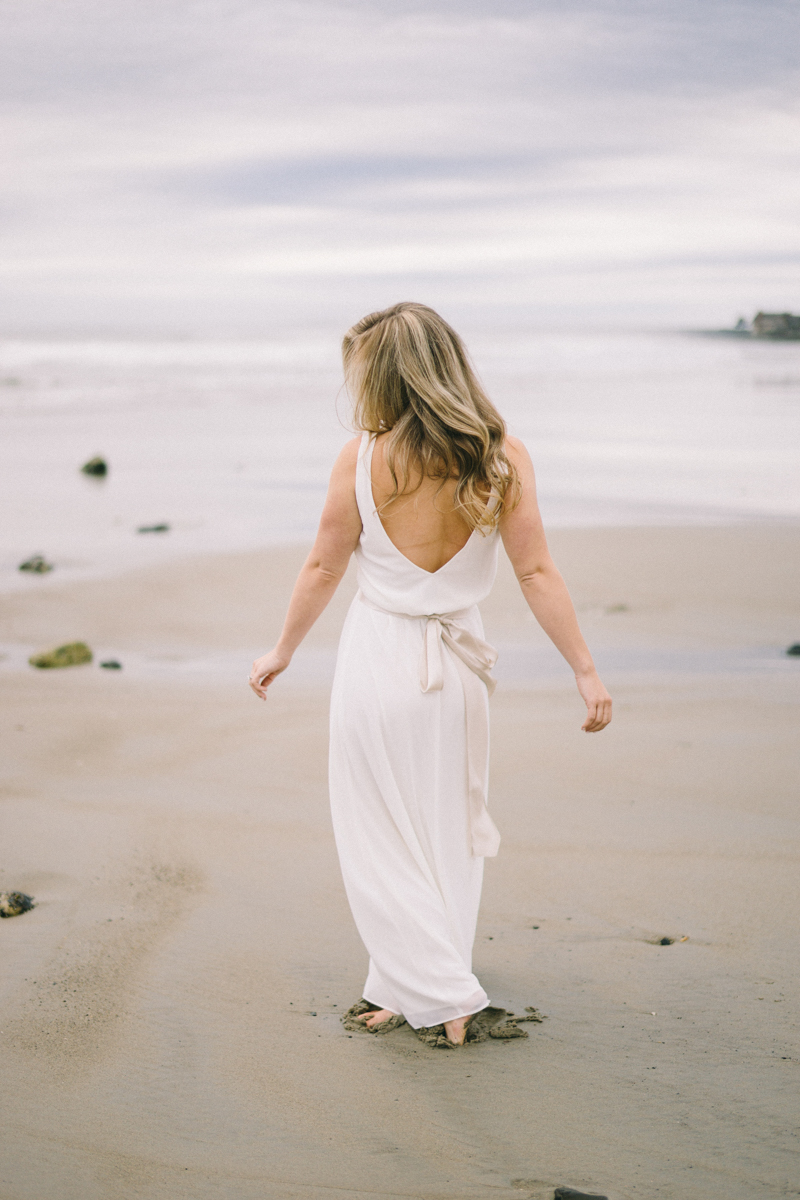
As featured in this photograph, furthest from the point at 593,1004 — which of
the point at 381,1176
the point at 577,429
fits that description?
the point at 577,429

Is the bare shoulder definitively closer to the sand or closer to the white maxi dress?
the white maxi dress

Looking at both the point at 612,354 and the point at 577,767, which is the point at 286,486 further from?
the point at 612,354

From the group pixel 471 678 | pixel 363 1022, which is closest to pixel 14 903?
pixel 363 1022

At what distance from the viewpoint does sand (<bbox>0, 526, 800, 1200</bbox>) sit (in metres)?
2.62

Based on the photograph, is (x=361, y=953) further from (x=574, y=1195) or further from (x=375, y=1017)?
(x=574, y=1195)

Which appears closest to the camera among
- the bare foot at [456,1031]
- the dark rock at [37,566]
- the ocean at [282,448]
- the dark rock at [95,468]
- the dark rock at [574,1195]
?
the dark rock at [574,1195]

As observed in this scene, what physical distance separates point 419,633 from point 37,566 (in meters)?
7.38

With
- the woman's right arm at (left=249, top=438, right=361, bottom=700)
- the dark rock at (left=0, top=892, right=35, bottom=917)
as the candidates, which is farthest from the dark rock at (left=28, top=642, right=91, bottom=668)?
the woman's right arm at (left=249, top=438, right=361, bottom=700)

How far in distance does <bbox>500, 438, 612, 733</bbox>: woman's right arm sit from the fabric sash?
190 mm

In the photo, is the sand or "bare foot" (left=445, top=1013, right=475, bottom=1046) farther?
"bare foot" (left=445, top=1013, right=475, bottom=1046)

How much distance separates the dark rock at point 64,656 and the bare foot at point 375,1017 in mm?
4317

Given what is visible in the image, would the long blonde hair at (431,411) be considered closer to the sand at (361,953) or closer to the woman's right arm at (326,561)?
the woman's right arm at (326,561)

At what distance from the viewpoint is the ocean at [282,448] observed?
11523mm

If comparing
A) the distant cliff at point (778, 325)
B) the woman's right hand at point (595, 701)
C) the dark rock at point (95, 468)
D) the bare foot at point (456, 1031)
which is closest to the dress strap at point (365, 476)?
the woman's right hand at point (595, 701)
